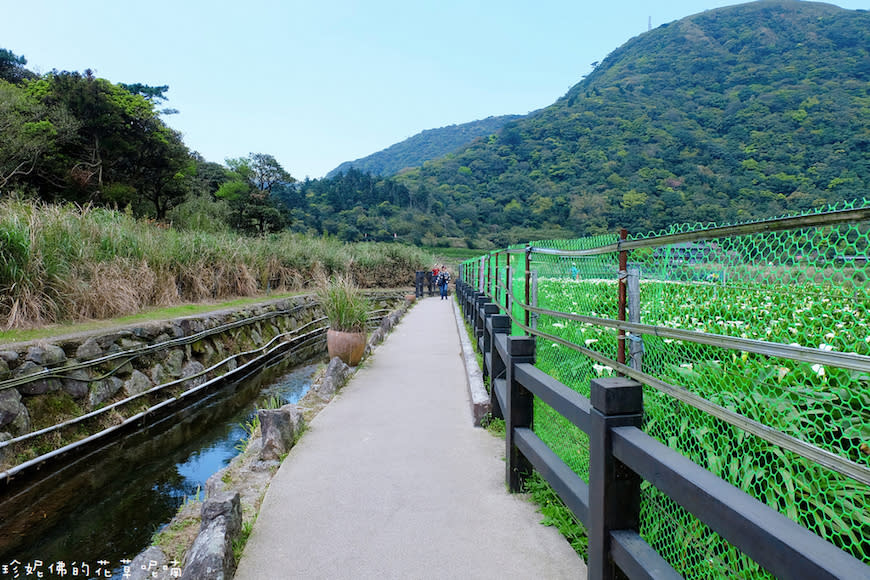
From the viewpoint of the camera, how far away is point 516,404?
10.1 feet

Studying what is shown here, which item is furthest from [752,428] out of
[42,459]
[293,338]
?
[293,338]

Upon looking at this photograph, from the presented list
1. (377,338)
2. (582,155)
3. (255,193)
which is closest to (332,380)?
(377,338)

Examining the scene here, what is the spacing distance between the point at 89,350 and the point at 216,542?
14.8 feet

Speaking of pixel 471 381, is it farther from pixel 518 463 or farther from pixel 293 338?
pixel 293 338

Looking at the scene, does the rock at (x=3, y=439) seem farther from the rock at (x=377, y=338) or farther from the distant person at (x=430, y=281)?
the distant person at (x=430, y=281)

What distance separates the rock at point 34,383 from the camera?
4809mm

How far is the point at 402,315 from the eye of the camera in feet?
48.6

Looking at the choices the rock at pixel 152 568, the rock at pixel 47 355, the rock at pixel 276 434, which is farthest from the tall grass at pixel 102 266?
the rock at pixel 152 568

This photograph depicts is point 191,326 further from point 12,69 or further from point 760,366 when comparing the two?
point 12,69

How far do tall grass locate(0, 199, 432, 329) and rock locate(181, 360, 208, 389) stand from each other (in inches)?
49.5

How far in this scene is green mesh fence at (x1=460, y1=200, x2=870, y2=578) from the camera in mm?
1246

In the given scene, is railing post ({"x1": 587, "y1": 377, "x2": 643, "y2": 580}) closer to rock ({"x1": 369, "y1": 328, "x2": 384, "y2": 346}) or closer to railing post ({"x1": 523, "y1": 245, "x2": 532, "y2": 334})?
railing post ({"x1": 523, "y1": 245, "x2": 532, "y2": 334})

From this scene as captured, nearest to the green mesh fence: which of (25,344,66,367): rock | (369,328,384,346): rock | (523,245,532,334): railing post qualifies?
(523,245,532,334): railing post

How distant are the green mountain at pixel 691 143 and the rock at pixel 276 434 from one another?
44597 mm
